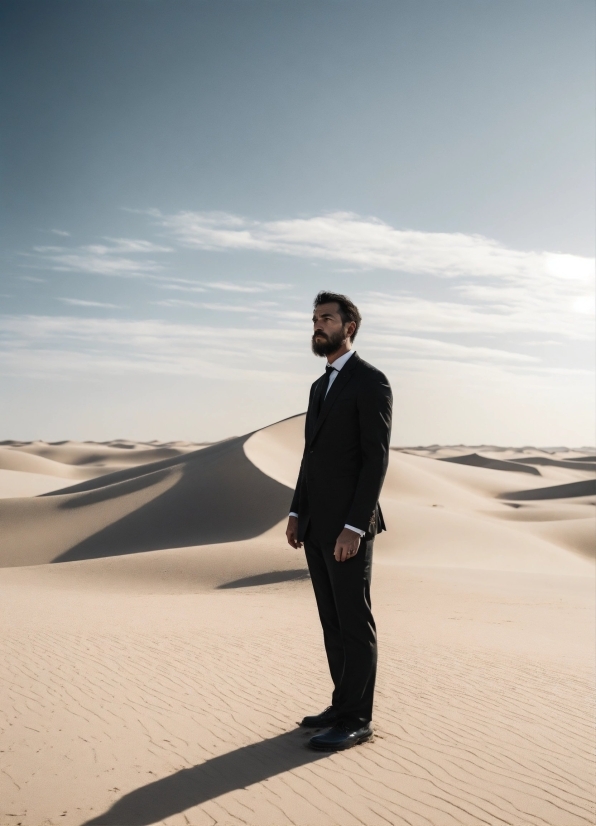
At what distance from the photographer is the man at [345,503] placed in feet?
14.9

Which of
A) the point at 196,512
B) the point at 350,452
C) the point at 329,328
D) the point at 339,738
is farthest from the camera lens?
the point at 196,512

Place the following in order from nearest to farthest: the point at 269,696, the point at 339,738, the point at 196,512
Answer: the point at 339,738, the point at 269,696, the point at 196,512

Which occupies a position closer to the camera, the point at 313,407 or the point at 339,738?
the point at 339,738

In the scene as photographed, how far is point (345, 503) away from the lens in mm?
4637

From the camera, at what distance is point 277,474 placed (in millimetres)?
27656

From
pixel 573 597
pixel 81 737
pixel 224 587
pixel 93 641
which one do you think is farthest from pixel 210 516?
pixel 81 737

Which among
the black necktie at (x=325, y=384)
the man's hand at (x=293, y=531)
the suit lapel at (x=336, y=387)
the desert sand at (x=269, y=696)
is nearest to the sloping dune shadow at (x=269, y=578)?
the desert sand at (x=269, y=696)

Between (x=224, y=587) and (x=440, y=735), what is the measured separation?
1076cm

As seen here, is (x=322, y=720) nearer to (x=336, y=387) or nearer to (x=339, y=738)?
(x=339, y=738)

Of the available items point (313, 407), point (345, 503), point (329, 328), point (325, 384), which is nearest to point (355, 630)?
point (345, 503)

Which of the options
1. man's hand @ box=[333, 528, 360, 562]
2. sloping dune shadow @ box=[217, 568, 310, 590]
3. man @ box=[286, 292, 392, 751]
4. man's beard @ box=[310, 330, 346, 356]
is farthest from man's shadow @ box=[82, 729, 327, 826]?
sloping dune shadow @ box=[217, 568, 310, 590]

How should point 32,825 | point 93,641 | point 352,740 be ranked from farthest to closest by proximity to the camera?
point 93,641 → point 352,740 → point 32,825

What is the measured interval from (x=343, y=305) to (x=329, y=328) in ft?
0.59

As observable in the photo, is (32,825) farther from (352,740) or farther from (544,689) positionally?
(544,689)
